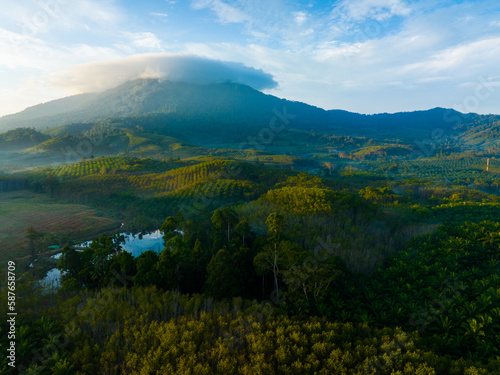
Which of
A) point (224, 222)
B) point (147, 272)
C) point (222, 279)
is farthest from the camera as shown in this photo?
point (224, 222)

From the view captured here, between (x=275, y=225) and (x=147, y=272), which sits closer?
(x=147, y=272)

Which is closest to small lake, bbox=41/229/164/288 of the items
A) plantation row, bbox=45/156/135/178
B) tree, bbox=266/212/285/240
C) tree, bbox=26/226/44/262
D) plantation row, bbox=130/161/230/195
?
tree, bbox=26/226/44/262

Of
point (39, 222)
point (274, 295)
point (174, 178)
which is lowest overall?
point (39, 222)

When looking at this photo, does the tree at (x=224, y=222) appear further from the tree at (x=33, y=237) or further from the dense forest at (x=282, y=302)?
the tree at (x=33, y=237)

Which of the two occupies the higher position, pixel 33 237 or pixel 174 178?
pixel 174 178

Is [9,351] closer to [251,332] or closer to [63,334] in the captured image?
[63,334]

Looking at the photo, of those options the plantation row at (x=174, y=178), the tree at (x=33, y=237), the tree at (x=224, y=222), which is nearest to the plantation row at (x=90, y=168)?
the plantation row at (x=174, y=178)

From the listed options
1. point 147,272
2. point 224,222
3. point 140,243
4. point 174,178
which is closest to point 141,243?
point 140,243

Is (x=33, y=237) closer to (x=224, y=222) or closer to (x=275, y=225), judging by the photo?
(x=224, y=222)

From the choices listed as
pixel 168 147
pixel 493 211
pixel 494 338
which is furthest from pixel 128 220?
pixel 168 147

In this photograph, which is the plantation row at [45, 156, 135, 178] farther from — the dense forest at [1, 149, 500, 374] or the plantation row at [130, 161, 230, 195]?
the dense forest at [1, 149, 500, 374]
